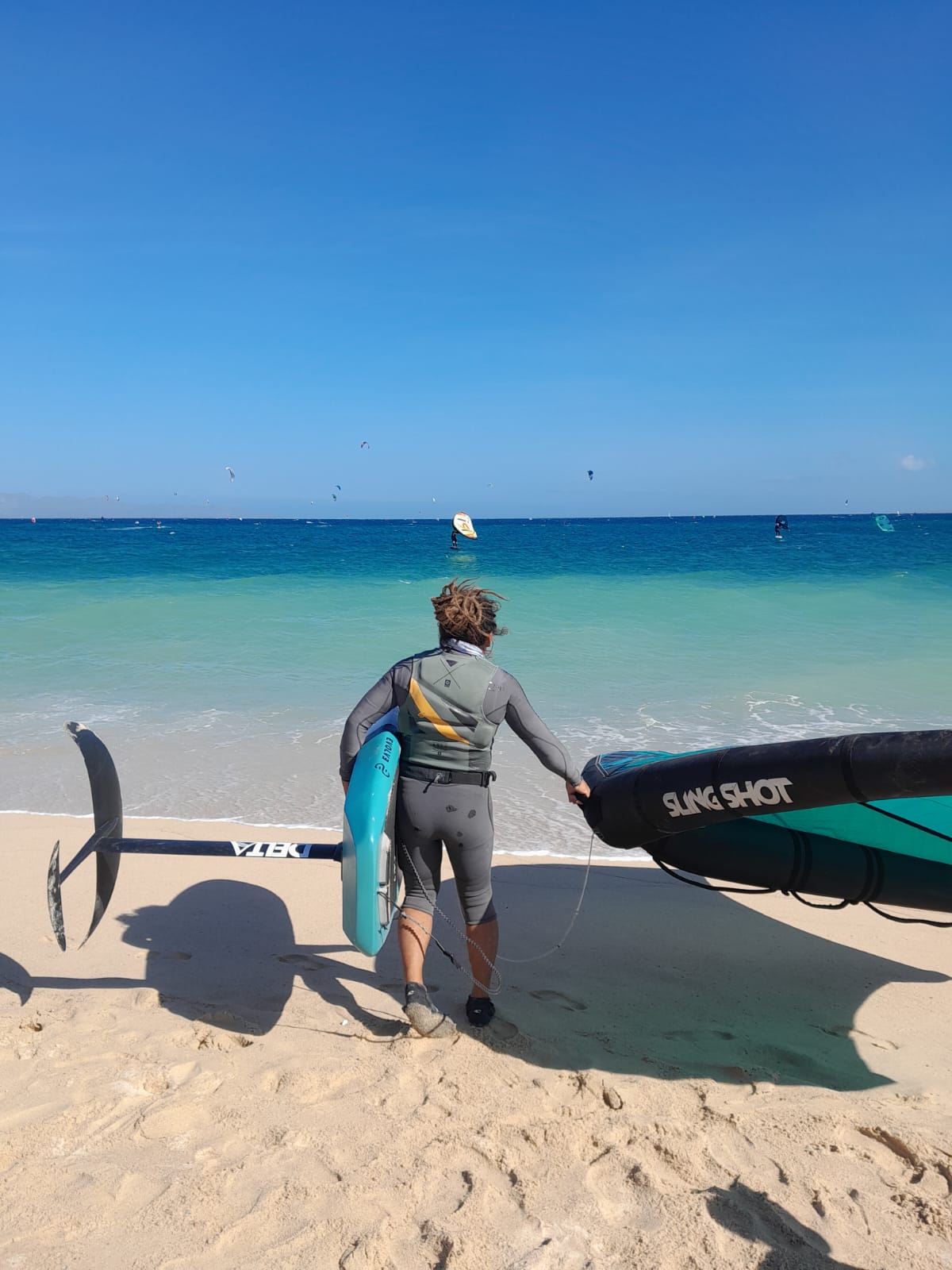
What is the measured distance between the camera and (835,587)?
1085 inches

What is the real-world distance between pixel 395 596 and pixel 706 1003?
68.3 feet

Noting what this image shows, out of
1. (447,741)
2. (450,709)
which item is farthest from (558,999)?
(450,709)

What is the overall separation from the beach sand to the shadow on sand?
2 cm

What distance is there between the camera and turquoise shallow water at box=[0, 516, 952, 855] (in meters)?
6.78

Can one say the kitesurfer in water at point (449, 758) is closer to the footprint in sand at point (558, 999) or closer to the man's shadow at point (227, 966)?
the footprint in sand at point (558, 999)

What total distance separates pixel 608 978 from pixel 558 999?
33 centimetres

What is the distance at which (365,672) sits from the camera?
37.1 ft

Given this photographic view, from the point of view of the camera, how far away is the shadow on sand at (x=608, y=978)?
129 inches

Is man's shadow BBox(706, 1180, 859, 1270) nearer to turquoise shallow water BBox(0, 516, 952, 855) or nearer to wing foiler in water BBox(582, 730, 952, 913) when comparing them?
wing foiler in water BBox(582, 730, 952, 913)

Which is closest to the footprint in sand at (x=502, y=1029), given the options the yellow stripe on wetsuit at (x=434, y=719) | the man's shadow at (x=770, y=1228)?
the man's shadow at (x=770, y=1228)

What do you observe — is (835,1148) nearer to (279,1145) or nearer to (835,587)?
(279,1145)

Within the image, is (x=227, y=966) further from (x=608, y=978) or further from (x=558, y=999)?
(x=608, y=978)

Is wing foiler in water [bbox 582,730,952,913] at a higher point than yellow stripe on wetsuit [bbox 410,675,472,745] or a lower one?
lower

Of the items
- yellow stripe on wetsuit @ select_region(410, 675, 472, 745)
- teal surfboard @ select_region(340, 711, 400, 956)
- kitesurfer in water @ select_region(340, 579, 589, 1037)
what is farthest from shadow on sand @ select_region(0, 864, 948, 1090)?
yellow stripe on wetsuit @ select_region(410, 675, 472, 745)
